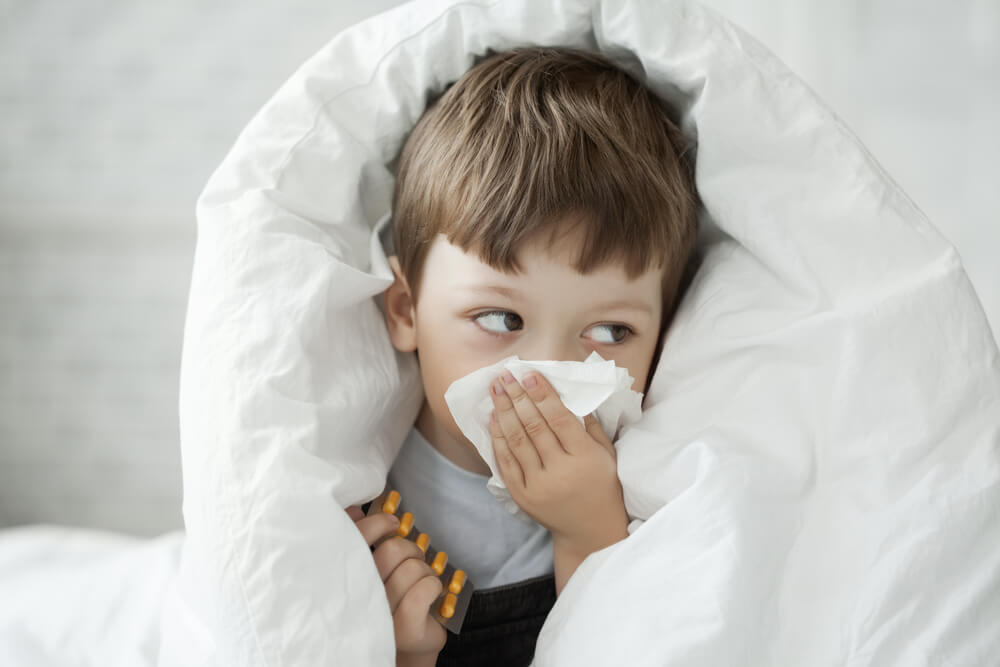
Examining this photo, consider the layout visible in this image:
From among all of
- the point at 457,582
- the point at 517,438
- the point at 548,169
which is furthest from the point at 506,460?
the point at 548,169

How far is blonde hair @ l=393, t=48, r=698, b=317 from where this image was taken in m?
0.67

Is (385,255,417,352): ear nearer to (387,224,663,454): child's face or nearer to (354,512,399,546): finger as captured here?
(387,224,663,454): child's face

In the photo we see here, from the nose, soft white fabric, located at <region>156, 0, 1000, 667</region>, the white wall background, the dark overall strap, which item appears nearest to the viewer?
soft white fabric, located at <region>156, 0, 1000, 667</region>

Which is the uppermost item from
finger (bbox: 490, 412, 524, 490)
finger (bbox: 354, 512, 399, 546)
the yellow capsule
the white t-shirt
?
finger (bbox: 490, 412, 524, 490)

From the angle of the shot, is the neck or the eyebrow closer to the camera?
the eyebrow

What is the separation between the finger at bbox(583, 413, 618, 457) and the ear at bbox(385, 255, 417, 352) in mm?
192

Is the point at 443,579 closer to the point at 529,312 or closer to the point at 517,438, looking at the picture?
the point at 517,438

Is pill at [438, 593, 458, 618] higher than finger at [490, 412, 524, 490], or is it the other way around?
finger at [490, 412, 524, 490]

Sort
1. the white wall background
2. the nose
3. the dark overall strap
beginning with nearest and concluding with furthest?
1. the nose
2. the dark overall strap
3. the white wall background

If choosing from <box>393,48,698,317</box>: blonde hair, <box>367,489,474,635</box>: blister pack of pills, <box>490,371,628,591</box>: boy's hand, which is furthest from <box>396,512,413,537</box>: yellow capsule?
<box>393,48,698,317</box>: blonde hair

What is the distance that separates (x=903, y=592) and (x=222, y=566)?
51 cm

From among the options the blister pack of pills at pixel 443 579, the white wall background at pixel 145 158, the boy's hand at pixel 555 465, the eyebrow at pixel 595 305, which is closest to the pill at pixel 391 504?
the blister pack of pills at pixel 443 579

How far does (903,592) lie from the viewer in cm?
58

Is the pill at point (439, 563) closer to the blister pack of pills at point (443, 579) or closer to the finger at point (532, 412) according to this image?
the blister pack of pills at point (443, 579)
